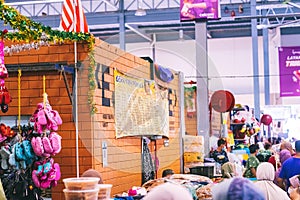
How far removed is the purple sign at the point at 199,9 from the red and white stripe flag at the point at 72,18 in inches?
162

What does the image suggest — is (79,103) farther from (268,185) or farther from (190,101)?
(190,101)

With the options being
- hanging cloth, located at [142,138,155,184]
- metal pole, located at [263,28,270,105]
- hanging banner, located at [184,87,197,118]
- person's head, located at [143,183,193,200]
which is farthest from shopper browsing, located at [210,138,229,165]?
metal pole, located at [263,28,270,105]

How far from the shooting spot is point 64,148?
20.8 feet

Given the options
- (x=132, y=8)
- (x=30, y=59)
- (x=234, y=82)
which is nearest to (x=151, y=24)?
(x=132, y=8)

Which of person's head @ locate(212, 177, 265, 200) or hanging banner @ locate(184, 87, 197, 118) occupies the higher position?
hanging banner @ locate(184, 87, 197, 118)

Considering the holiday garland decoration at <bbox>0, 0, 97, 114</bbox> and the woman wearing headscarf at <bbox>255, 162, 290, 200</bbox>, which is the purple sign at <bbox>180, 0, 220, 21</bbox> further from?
the woman wearing headscarf at <bbox>255, 162, 290, 200</bbox>

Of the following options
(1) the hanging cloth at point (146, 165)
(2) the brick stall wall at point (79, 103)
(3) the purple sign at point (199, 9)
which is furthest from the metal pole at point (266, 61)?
(2) the brick stall wall at point (79, 103)

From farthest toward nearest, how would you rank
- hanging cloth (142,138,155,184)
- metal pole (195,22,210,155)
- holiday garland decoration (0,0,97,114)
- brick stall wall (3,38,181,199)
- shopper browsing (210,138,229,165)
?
metal pole (195,22,210,155) → shopper browsing (210,138,229,165) → hanging cloth (142,138,155,184) → brick stall wall (3,38,181,199) → holiday garland decoration (0,0,97,114)

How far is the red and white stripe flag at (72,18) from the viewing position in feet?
21.2

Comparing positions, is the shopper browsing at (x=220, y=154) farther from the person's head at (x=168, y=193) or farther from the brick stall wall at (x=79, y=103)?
the person's head at (x=168, y=193)

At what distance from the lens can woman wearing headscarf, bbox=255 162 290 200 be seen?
17.9 ft

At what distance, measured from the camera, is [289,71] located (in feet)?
63.1

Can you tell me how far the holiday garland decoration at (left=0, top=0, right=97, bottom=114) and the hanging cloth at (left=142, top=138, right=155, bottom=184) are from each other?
2.14 metres

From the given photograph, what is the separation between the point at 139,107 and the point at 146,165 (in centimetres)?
99
